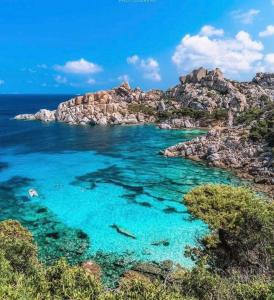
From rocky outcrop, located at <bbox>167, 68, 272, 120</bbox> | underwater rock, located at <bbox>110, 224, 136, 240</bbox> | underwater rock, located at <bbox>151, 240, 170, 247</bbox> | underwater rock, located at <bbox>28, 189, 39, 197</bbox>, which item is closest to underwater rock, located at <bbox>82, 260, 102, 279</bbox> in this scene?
underwater rock, located at <bbox>151, 240, 170, 247</bbox>

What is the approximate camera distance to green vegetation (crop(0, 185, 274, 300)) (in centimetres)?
1975

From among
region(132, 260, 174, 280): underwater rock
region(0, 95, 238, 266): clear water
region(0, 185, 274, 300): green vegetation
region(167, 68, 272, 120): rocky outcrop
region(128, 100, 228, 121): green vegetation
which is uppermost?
region(167, 68, 272, 120): rocky outcrop

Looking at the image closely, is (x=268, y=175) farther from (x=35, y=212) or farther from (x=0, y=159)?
(x=0, y=159)

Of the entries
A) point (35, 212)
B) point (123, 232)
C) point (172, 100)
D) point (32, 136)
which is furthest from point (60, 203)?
point (172, 100)

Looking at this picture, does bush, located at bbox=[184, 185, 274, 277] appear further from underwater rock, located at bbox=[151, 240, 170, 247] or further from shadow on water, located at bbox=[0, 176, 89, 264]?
shadow on water, located at bbox=[0, 176, 89, 264]

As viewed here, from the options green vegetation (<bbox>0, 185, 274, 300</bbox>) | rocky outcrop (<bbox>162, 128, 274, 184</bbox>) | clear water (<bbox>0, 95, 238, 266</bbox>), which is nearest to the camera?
green vegetation (<bbox>0, 185, 274, 300</bbox>)

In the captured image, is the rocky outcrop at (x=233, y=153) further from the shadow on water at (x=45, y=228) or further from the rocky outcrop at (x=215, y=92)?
the rocky outcrop at (x=215, y=92)

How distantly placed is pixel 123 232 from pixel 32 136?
82.2 m

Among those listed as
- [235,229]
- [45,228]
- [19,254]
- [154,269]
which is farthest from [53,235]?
[235,229]

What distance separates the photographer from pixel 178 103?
153750 mm

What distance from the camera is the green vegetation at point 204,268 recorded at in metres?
19.8

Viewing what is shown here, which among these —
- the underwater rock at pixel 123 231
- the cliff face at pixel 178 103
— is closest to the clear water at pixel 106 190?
the underwater rock at pixel 123 231

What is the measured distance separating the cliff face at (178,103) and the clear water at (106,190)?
88.8ft

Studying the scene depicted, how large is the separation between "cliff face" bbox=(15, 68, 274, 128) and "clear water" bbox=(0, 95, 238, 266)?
88.8 feet
